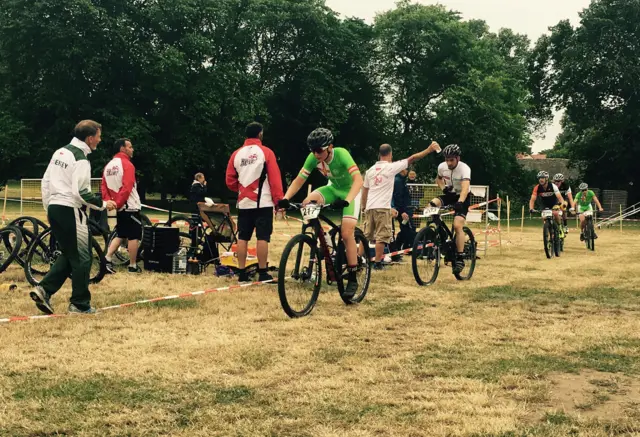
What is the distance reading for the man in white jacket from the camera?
6.99 metres

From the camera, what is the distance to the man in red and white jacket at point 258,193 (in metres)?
9.07

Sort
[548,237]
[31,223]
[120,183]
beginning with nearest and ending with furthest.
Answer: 1. [120,183]
2. [31,223]
3. [548,237]

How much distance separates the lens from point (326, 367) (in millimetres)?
5215

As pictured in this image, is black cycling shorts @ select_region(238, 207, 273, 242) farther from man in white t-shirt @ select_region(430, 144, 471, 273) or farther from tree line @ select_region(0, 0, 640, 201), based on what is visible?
tree line @ select_region(0, 0, 640, 201)

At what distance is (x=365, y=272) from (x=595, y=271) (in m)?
5.94

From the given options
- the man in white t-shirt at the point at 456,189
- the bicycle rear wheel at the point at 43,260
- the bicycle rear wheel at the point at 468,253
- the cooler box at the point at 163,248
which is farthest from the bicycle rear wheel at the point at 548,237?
the bicycle rear wheel at the point at 43,260

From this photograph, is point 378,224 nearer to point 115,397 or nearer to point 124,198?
point 124,198

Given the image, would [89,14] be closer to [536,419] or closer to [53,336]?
[53,336]

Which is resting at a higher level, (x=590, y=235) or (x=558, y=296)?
(x=590, y=235)

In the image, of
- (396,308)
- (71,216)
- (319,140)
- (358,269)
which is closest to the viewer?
(71,216)

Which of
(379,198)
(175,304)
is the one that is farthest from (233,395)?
(379,198)

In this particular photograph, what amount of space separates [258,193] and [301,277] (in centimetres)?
217

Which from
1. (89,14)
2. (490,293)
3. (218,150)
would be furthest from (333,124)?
(490,293)

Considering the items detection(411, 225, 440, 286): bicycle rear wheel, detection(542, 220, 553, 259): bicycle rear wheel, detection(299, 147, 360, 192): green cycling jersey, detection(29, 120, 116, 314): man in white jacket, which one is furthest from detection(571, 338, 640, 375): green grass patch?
detection(542, 220, 553, 259): bicycle rear wheel
